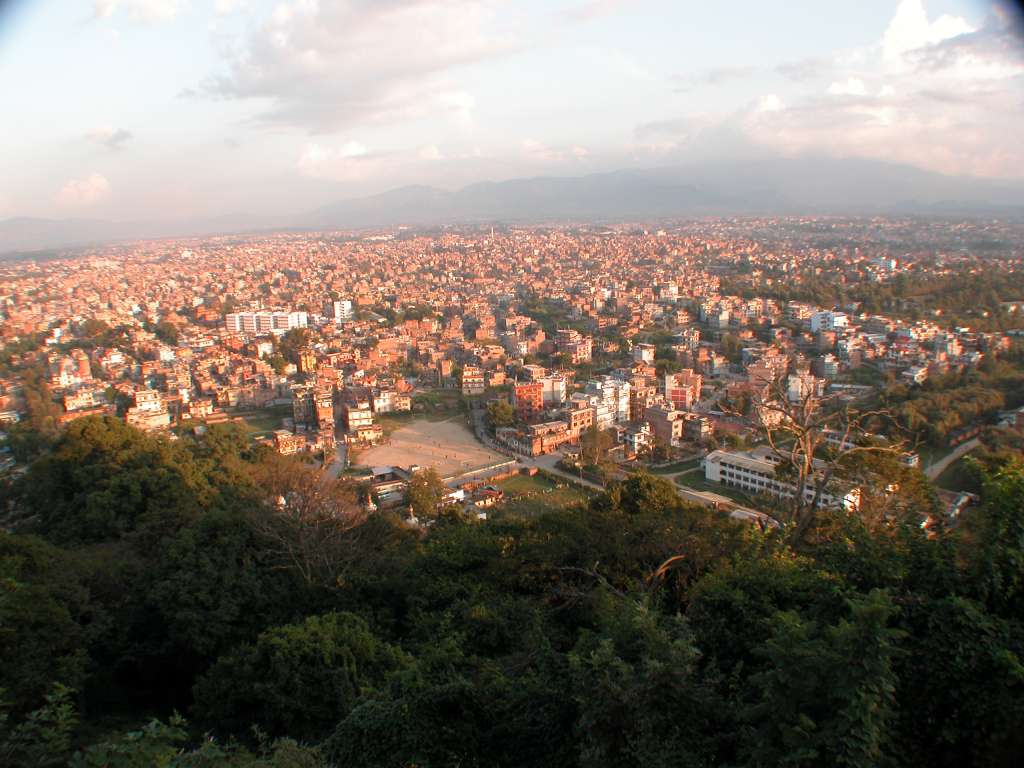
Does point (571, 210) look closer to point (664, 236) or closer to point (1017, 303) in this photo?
point (664, 236)

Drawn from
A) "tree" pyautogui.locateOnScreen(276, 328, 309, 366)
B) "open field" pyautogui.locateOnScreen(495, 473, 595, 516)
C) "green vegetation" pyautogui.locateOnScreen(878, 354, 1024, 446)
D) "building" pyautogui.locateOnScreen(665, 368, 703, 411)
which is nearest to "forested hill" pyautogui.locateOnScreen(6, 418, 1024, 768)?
"open field" pyautogui.locateOnScreen(495, 473, 595, 516)

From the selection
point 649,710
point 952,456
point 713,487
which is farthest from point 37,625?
point 952,456

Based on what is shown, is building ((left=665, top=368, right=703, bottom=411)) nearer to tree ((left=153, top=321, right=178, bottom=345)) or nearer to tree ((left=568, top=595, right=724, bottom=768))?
tree ((left=568, top=595, right=724, bottom=768))

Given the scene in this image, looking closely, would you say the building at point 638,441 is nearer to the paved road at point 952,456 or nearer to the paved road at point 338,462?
the paved road at point 952,456

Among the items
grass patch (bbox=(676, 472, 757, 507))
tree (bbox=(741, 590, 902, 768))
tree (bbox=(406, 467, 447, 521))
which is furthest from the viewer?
grass patch (bbox=(676, 472, 757, 507))

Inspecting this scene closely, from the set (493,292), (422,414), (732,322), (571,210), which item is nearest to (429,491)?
(422,414)

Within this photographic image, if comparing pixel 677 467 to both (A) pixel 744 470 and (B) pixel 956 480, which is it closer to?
(A) pixel 744 470

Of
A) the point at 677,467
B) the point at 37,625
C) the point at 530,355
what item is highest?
the point at 37,625
